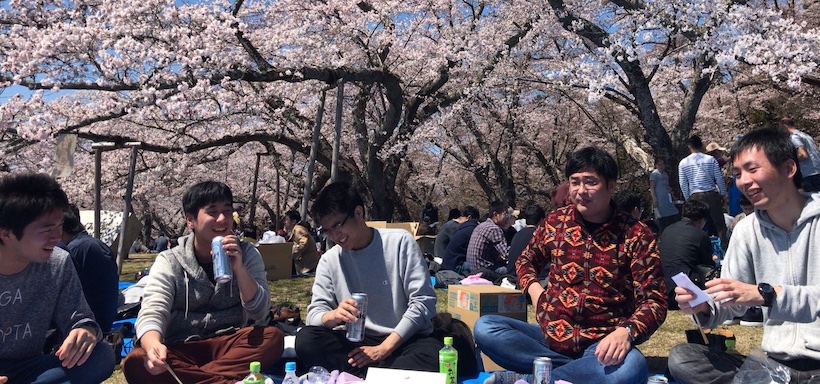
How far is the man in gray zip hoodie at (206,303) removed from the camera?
3613mm

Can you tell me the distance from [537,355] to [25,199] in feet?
9.00

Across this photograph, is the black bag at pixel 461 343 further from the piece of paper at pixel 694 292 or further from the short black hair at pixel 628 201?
the short black hair at pixel 628 201

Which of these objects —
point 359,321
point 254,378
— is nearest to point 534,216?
point 359,321

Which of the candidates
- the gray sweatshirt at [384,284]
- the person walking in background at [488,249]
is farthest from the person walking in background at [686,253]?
the gray sweatshirt at [384,284]

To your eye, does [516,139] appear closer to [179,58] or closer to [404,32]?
[404,32]

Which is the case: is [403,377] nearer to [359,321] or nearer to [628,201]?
[359,321]

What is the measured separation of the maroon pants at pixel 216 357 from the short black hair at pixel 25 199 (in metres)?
0.88

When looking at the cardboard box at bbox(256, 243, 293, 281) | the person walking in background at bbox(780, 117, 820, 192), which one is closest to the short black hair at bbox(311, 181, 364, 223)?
the person walking in background at bbox(780, 117, 820, 192)

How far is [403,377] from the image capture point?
10.6 ft

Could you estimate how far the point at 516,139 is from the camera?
19562 millimetres

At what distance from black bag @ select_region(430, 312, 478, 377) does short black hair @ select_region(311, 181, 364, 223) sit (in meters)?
0.99

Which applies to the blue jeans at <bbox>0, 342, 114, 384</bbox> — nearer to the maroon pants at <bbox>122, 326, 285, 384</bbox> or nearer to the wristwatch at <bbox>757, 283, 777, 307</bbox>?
the maroon pants at <bbox>122, 326, 285, 384</bbox>

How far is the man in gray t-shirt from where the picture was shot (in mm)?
3121

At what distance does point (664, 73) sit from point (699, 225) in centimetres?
1357
